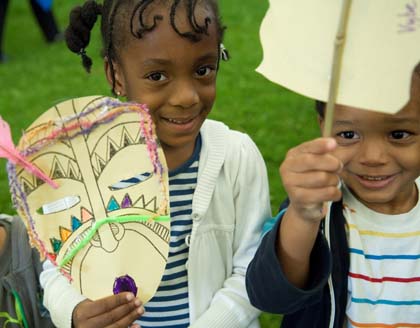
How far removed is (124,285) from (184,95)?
0.38m

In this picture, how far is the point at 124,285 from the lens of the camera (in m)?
1.35

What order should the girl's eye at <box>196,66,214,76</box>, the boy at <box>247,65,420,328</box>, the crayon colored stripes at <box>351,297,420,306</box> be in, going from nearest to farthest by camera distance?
the boy at <box>247,65,420,328</box> < the crayon colored stripes at <box>351,297,420,306</box> < the girl's eye at <box>196,66,214,76</box>

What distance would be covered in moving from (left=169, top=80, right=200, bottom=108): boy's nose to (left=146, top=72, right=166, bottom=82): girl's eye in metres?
0.03

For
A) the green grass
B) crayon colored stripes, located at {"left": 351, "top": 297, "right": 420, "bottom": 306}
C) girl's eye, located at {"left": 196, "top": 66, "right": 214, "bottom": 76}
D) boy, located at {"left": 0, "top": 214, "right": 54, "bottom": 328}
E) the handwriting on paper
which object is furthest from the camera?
the green grass

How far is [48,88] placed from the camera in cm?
451

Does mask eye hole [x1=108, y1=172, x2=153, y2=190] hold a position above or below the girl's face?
below

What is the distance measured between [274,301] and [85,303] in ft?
1.23

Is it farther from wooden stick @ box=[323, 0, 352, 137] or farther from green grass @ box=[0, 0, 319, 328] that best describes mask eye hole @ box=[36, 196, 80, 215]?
green grass @ box=[0, 0, 319, 328]

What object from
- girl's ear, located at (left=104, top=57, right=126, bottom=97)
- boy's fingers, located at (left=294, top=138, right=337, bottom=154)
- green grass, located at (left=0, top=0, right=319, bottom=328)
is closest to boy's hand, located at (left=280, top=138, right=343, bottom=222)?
boy's fingers, located at (left=294, top=138, right=337, bottom=154)

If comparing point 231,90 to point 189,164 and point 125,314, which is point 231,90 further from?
point 125,314

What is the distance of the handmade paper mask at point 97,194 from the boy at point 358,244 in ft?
0.69

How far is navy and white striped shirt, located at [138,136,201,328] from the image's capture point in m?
1.57

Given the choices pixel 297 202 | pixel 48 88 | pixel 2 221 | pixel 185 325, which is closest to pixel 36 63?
pixel 48 88

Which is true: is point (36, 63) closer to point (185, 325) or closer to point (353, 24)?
point (185, 325)
